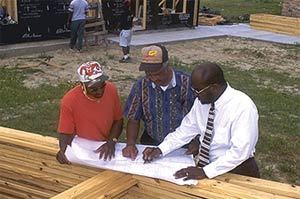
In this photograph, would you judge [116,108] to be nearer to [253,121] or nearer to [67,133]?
[67,133]

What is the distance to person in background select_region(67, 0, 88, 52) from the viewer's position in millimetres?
14043

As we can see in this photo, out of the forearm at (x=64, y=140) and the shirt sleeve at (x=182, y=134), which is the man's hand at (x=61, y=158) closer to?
the forearm at (x=64, y=140)

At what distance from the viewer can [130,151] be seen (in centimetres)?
Result: 399

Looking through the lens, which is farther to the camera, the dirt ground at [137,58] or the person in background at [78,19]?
the person in background at [78,19]

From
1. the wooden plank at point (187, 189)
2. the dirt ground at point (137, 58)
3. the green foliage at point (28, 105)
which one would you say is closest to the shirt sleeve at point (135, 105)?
the wooden plank at point (187, 189)

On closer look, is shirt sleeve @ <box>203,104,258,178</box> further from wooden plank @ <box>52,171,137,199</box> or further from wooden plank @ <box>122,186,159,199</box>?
wooden plank @ <box>52,171,137,199</box>

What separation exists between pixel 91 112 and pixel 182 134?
0.70 m

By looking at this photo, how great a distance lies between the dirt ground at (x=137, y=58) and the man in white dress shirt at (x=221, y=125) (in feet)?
21.5

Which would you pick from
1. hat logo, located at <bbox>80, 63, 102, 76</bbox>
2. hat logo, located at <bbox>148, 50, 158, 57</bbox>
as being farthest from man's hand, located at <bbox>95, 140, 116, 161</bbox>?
hat logo, located at <bbox>148, 50, 158, 57</bbox>

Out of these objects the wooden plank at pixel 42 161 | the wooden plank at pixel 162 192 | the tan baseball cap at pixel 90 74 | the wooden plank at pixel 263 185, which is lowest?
the wooden plank at pixel 42 161

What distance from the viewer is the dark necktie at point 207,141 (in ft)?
11.6

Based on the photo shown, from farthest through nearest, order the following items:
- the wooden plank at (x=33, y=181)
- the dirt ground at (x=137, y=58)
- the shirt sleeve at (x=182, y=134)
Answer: the dirt ground at (x=137, y=58) → the wooden plank at (x=33, y=181) → the shirt sleeve at (x=182, y=134)

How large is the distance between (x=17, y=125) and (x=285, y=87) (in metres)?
6.05

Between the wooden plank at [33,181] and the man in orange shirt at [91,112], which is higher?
the man in orange shirt at [91,112]
